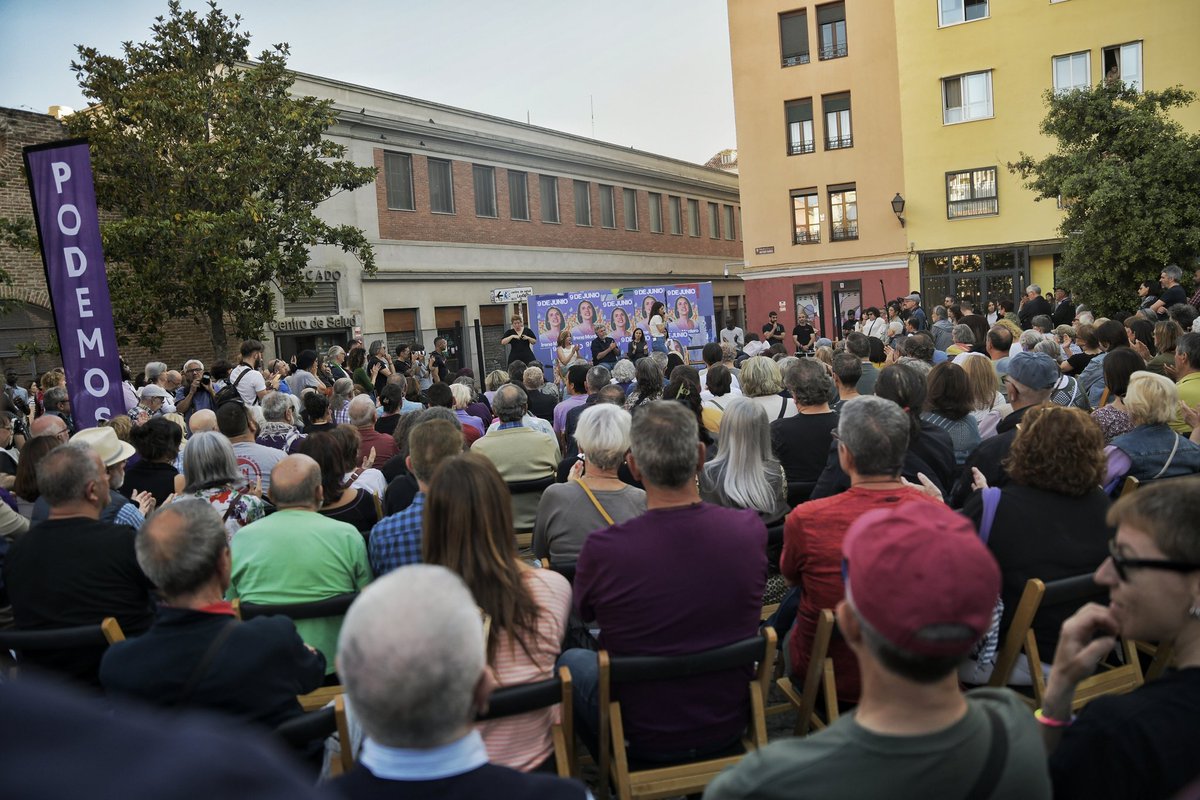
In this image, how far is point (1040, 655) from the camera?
3.37m

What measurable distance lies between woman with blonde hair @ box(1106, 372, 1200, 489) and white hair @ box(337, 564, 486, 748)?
4.08m

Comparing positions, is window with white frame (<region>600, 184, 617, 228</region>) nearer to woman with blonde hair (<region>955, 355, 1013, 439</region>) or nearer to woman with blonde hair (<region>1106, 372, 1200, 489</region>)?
woman with blonde hair (<region>955, 355, 1013, 439</region>)

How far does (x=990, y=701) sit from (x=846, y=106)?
30.3 m

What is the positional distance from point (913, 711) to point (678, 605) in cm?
142

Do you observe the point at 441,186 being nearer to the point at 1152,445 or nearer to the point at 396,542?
the point at 396,542

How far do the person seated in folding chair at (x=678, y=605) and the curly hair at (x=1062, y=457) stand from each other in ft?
3.74

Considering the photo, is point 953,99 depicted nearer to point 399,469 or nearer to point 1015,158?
point 1015,158

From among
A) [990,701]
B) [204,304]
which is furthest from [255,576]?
[204,304]

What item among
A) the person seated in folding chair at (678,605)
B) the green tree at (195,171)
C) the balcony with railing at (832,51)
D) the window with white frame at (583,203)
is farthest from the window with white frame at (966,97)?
the person seated in folding chair at (678,605)

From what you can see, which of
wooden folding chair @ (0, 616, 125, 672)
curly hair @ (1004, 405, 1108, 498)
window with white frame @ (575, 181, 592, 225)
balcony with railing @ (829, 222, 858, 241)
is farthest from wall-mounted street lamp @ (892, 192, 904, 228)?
wooden folding chair @ (0, 616, 125, 672)

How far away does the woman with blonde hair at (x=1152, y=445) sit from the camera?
4.40m

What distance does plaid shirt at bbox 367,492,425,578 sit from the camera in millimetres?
3822

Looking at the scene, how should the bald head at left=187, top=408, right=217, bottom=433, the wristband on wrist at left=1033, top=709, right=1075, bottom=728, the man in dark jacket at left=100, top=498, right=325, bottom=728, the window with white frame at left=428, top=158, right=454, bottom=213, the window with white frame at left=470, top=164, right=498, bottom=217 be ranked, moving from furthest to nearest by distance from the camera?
the window with white frame at left=470, top=164, right=498, bottom=217, the window with white frame at left=428, top=158, right=454, bottom=213, the bald head at left=187, top=408, right=217, bottom=433, the man in dark jacket at left=100, top=498, right=325, bottom=728, the wristband on wrist at left=1033, top=709, right=1075, bottom=728

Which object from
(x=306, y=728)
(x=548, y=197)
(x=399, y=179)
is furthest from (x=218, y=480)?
Result: (x=548, y=197)
